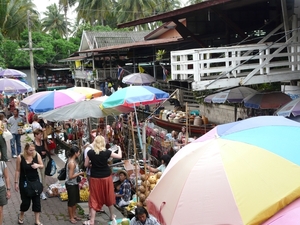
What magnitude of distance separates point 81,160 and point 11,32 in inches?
1226

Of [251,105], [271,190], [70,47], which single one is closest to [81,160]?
[251,105]

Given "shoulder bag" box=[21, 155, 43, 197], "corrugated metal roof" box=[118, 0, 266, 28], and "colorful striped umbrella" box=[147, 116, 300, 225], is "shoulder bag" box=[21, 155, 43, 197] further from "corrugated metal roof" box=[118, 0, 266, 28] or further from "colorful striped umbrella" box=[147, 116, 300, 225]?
"corrugated metal roof" box=[118, 0, 266, 28]

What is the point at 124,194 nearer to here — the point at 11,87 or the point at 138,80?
the point at 11,87

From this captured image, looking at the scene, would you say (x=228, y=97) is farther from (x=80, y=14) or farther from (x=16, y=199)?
(x=80, y=14)

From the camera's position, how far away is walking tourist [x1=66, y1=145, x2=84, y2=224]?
287 inches

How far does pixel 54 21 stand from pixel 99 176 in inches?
2240

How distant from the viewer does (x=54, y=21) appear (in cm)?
5997

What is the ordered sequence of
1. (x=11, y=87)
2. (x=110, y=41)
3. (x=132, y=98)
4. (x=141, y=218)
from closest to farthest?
(x=141, y=218), (x=132, y=98), (x=11, y=87), (x=110, y=41)

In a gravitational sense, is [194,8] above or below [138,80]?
above

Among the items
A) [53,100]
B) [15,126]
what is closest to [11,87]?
[15,126]

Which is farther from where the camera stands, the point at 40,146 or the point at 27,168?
the point at 40,146

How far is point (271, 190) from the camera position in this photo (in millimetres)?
3215

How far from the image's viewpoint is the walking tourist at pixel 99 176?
685 cm

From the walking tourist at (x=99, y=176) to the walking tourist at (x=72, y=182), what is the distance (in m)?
0.31
